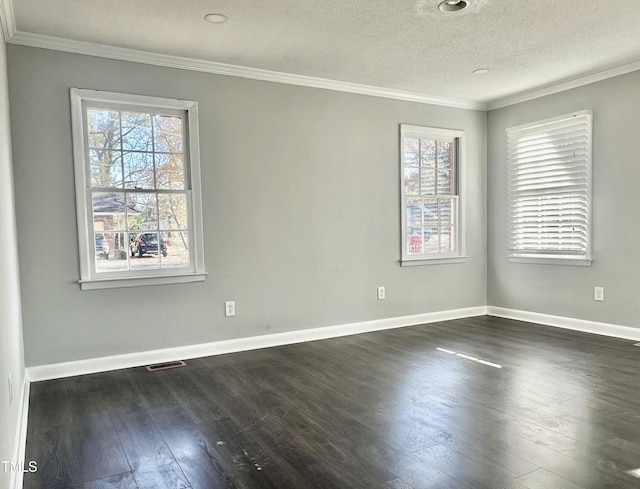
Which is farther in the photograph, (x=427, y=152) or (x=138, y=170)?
(x=427, y=152)

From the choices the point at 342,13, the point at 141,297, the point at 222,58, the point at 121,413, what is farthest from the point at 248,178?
the point at 121,413

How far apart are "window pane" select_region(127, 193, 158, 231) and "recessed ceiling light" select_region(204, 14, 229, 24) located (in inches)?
57.7

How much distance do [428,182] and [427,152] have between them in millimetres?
344

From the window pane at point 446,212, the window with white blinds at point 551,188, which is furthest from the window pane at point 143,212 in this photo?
the window with white blinds at point 551,188

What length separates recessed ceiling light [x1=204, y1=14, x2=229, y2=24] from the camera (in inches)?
123

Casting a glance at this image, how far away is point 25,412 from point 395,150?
3992 mm

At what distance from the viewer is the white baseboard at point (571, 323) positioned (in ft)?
14.4

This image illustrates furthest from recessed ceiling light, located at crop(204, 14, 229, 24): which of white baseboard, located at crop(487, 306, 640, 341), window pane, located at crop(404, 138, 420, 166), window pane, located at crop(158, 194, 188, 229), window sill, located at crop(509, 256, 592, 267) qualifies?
white baseboard, located at crop(487, 306, 640, 341)

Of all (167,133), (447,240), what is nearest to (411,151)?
(447,240)

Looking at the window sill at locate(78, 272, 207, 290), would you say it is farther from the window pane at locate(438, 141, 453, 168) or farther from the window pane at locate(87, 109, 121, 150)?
the window pane at locate(438, 141, 453, 168)

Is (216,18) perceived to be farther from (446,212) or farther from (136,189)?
(446,212)

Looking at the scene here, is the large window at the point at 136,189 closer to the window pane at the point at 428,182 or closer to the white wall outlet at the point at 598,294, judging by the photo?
the window pane at the point at 428,182

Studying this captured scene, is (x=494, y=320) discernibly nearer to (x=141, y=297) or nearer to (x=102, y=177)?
(x=141, y=297)

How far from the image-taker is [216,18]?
10.4 ft
